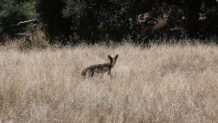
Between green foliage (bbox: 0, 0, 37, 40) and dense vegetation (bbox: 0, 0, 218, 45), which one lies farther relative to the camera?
green foliage (bbox: 0, 0, 37, 40)

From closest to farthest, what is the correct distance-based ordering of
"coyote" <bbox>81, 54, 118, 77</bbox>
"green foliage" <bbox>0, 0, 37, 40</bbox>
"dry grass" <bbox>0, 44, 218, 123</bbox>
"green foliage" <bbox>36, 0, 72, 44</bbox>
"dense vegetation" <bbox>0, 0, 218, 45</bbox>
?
"dry grass" <bbox>0, 44, 218, 123</bbox> → "coyote" <bbox>81, 54, 118, 77</bbox> → "dense vegetation" <bbox>0, 0, 218, 45</bbox> → "green foliage" <bbox>36, 0, 72, 44</bbox> → "green foliage" <bbox>0, 0, 37, 40</bbox>

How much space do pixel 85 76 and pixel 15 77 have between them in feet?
4.31

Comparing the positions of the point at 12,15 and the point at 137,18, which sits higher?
the point at 137,18

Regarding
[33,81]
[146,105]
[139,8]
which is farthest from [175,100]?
[139,8]

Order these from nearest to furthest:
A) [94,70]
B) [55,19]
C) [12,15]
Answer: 1. [94,70]
2. [55,19]
3. [12,15]

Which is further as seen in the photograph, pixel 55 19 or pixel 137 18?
pixel 55 19

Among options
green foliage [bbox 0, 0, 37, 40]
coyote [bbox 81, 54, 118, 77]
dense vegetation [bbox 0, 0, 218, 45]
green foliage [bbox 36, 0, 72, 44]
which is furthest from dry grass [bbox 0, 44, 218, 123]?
green foliage [bbox 0, 0, 37, 40]

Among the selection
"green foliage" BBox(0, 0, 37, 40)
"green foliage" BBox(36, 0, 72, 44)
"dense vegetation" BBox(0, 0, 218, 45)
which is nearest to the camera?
"dense vegetation" BBox(0, 0, 218, 45)

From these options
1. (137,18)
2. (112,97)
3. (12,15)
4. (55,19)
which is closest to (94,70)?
(112,97)

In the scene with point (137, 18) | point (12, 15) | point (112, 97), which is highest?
point (137, 18)

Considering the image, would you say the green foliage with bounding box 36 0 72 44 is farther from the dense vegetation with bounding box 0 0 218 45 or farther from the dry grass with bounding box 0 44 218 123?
the dry grass with bounding box 0 44 218 123

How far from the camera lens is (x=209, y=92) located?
5.11 meters

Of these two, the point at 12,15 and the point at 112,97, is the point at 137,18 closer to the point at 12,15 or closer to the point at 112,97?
the point at 112,97

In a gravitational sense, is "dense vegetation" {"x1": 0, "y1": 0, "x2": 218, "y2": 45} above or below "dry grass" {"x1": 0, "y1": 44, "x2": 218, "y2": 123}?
above
